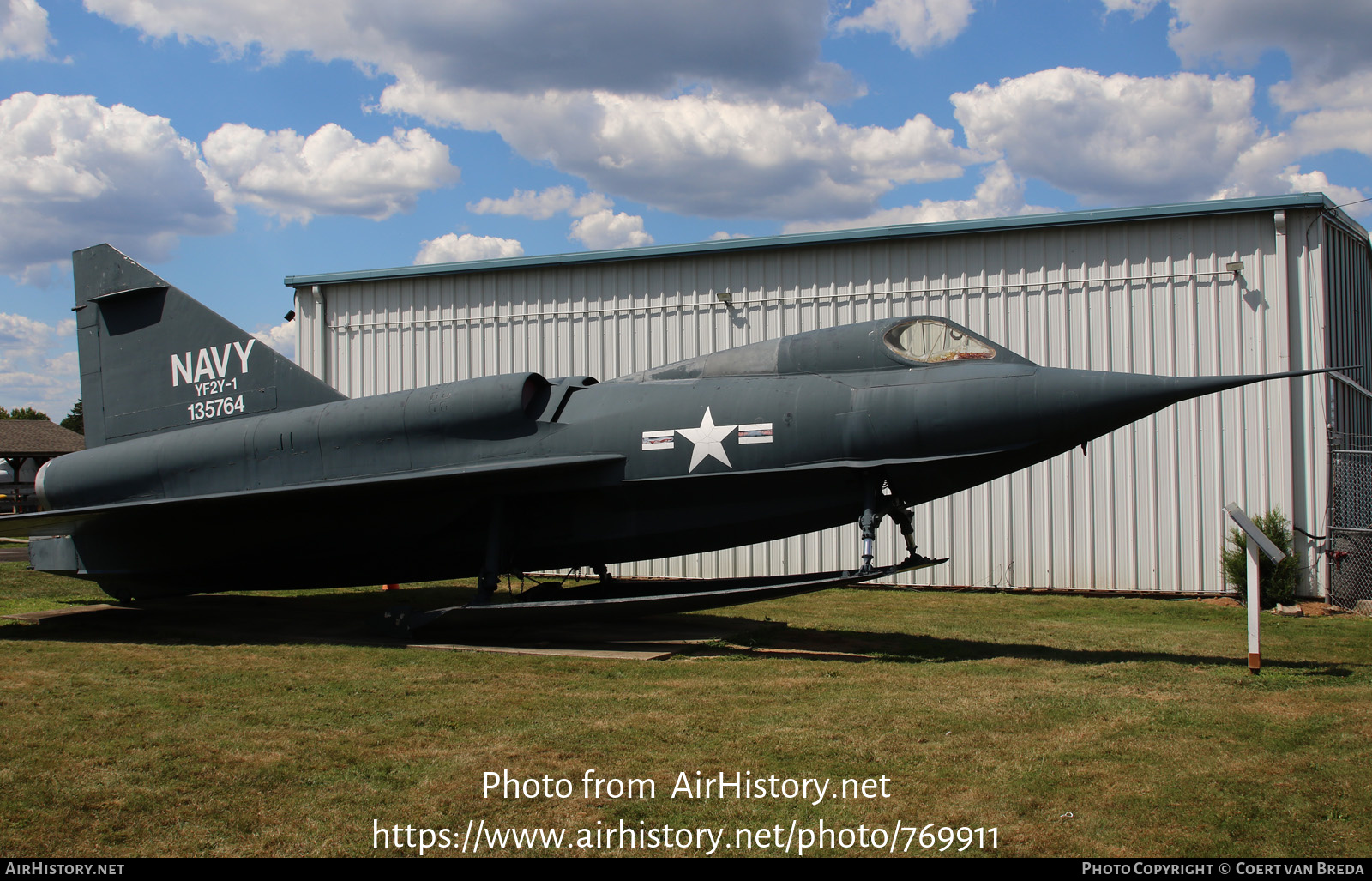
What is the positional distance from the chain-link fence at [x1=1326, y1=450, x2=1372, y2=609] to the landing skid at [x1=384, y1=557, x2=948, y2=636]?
8353 millimetres

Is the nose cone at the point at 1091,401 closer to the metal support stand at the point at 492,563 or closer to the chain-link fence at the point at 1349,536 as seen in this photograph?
the metal support stand at the point at 492,563

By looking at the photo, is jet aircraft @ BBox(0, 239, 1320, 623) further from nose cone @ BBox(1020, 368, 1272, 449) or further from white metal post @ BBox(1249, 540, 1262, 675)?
white metal post @ BBox(1249, 540, 1262, 675)

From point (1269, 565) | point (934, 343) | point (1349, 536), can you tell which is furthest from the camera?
point (1349, 536)

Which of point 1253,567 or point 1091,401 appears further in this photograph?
point 1091,401

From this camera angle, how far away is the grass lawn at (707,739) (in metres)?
4.38

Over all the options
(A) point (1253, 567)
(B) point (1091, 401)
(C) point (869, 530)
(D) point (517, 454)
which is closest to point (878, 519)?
(C) point (869, 530)

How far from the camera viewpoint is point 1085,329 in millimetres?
15461

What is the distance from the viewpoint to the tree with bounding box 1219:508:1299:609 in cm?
1323

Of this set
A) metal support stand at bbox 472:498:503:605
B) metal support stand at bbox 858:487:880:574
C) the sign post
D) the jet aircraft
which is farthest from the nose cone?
metal support stand at bbox 472:498:503:605

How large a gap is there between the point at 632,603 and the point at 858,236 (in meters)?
9.78

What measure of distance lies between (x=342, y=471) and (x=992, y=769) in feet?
27.1

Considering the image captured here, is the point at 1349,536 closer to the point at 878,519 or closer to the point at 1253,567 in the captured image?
the point at 1253,567
